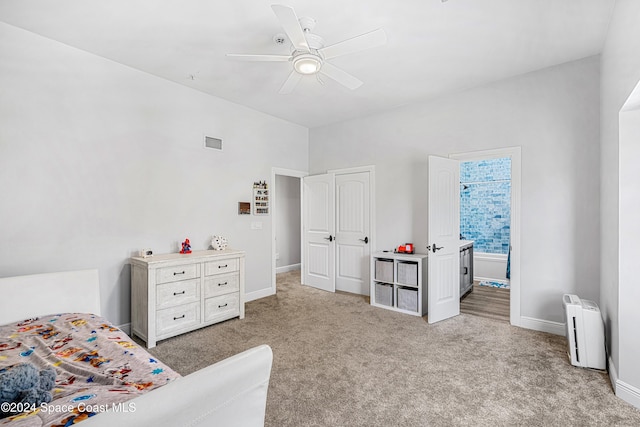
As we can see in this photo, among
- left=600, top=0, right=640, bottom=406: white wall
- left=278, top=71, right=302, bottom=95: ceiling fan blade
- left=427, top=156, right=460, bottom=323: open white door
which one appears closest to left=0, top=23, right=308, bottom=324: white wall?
left=278, top=71, right=302, bottom=95: ceiling fan blade

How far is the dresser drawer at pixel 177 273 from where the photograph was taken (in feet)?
9.92

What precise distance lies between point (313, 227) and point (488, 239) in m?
3.78

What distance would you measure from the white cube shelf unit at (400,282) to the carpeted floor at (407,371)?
20 centimetres

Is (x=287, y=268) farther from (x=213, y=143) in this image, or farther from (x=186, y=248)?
(x=213, y=143)

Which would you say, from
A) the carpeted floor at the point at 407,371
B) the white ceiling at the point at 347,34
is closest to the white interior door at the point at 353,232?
the carpeted floor at the point at 407,371

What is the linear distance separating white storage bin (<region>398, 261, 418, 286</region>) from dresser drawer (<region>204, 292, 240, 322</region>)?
215 centimetres

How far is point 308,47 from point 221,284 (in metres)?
2.66

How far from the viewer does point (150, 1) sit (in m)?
2.26

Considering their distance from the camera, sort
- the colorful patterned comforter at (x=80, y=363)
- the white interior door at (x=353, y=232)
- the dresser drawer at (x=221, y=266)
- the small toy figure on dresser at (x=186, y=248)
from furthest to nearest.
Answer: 1. the white interior door at (x=353, y=232)
2. the small toy figure on dresser at (x=186, y=248)
3. the dresser drawer at (x=221, y=266)
4. the colorful patterned comforter at (x=80, y=363)

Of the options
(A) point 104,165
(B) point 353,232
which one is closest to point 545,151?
(B) point 353,232

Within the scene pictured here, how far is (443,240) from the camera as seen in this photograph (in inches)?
149

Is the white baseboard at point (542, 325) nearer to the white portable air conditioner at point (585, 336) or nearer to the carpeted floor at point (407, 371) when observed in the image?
the carpeted floor at point (407, 371)

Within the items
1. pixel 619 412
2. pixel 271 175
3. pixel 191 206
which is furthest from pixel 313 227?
pixel 619 412

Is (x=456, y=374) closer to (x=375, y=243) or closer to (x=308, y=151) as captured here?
(x=375, y=243)
